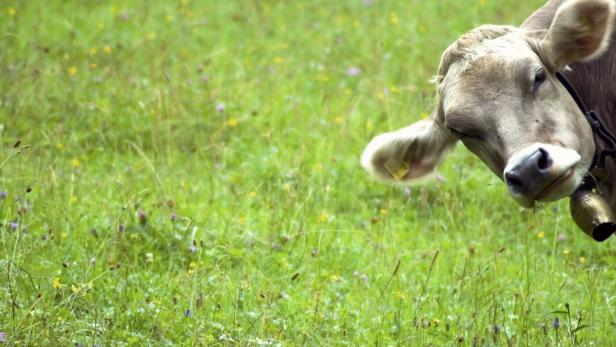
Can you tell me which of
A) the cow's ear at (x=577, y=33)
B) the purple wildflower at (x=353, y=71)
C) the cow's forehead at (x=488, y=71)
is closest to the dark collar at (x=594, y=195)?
the cow's ear at (x=577, y=33)

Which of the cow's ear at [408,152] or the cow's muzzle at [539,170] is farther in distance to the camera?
the cow's ear at [408,152]

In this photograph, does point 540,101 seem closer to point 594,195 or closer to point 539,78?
point 539,78

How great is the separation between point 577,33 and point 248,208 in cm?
246

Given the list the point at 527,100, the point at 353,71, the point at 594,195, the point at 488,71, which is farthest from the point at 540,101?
the point at 353,71

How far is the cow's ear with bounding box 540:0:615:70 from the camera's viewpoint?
4.54 meters

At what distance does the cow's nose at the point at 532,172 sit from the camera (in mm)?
4125

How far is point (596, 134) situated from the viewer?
468cm

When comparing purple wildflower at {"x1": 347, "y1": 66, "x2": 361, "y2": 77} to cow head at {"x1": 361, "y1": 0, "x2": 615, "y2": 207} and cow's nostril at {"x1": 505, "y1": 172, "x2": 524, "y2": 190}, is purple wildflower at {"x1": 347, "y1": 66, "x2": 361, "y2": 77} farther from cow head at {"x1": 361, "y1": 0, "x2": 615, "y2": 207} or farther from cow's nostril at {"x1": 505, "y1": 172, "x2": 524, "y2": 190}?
cow's nostril at {"x1": 505, "y1": 172, "x2": 524, "y2": 190}

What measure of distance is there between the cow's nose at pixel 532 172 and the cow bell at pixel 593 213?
0.44 m

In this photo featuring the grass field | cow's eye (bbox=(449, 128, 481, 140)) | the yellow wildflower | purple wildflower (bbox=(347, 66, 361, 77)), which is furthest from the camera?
purple wildflower (bbox=(347, 66, 361, 77))

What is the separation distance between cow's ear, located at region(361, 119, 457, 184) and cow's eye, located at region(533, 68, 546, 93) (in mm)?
638

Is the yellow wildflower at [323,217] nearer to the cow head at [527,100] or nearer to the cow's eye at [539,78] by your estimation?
the cow head at [527,100]

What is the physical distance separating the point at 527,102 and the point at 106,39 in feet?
17.7

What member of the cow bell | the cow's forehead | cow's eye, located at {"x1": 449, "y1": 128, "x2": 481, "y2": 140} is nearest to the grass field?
the cow bell
